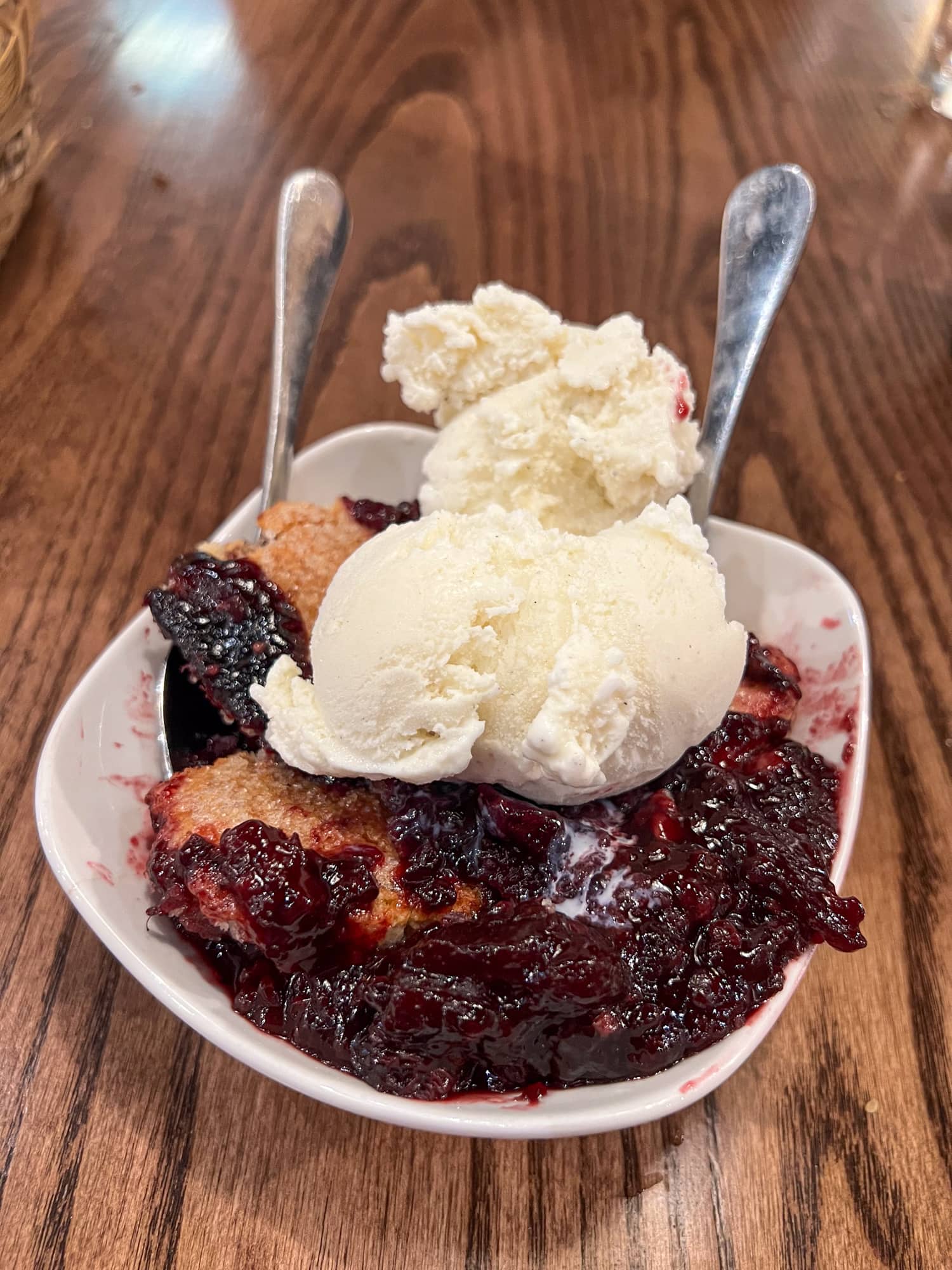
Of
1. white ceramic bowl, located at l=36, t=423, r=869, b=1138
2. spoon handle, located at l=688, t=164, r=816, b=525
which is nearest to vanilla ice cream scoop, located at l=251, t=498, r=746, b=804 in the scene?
white ceramic bowl, located at l=36, t=423, r=869, b=1138

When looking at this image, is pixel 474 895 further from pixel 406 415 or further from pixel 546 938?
pixel 406 415

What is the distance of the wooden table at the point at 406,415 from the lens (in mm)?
1493

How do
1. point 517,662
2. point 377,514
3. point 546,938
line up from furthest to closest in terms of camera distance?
point 377,514 → point 517,662 → point 546,938

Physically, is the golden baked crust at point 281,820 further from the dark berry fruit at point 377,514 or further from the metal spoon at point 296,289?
the metal spoon at point 296,289

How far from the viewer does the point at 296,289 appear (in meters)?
2.28

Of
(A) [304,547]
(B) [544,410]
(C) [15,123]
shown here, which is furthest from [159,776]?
(C) [15,123]

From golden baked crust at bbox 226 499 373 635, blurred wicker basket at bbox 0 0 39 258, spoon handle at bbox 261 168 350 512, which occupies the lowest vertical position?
golden baked crust at bbox 226 499 373 635

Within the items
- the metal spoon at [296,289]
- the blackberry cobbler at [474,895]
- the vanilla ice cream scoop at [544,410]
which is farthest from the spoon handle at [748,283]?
the metal spoon at [296,289]

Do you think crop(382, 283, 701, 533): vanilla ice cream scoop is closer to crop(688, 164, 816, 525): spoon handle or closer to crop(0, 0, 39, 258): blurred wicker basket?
→ crop(688, 164, 816, 525): spoon handle

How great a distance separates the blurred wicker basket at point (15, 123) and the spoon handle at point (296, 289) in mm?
965

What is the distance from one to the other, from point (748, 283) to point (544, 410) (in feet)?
2.33

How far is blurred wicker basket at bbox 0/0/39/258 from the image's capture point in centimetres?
250

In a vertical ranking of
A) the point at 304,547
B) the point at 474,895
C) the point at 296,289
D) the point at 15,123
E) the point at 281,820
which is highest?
the point at 15,123

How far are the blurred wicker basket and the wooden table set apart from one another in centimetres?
20
